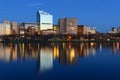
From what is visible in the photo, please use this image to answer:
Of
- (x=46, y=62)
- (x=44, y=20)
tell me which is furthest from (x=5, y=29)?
(x=46, y=62)

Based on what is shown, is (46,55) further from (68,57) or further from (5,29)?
(5,29)

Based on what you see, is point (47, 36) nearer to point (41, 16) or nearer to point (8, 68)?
point (41, 16)

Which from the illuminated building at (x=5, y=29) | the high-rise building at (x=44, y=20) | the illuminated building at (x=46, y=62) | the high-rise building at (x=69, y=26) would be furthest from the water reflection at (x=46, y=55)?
the high-rise building at (x=44, y=20)

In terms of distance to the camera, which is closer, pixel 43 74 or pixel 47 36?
pixel 43 74

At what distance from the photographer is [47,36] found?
67938 mm

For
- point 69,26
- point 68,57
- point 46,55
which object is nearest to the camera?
point 68,57

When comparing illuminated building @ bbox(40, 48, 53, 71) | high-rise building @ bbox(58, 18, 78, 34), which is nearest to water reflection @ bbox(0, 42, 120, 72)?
illuminated building @ bbox(40, 48, 53, 71)

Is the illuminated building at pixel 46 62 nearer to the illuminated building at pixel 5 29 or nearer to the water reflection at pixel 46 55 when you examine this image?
the water reflection at pixel 46 55

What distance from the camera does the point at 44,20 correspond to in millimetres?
89000

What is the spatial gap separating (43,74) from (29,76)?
0.67 m

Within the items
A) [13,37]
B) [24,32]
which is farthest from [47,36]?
[24,32]

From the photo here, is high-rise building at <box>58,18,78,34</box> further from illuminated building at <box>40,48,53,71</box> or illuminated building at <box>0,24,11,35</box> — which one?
illuminated building at <box>40,48,53,71</box>

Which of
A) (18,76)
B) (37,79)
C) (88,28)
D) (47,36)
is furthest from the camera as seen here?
(88,28)

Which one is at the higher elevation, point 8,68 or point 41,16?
point 41,16
